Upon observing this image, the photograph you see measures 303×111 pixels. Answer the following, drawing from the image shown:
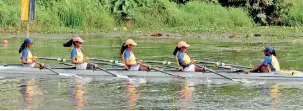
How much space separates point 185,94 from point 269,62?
119 inches

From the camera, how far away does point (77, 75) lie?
20.1m

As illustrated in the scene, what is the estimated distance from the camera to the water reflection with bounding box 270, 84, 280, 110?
1532cm

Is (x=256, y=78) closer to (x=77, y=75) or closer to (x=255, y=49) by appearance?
(x=77, y=75)

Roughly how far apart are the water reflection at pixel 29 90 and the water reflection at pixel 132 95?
2.12 meters

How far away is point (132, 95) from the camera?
55.1 feet

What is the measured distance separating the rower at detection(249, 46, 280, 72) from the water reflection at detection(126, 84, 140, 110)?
3.34m

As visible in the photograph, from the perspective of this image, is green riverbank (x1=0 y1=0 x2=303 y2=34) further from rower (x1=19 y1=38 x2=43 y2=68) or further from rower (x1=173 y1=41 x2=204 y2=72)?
rower (x1=173 y1=41 x2=204 y2=72)

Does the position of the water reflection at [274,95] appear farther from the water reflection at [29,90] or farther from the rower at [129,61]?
the water reflection at [29,90]

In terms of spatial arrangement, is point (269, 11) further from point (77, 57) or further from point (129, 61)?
point (77, 57)

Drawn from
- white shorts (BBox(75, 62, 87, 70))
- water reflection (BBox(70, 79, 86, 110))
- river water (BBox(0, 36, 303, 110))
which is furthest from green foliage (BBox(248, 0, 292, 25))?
water reflection (BBox(70, 79, 86, 110))

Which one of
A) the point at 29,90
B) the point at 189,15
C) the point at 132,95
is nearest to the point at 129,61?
the point at 132,95

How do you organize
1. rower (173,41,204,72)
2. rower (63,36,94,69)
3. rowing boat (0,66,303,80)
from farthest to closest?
1. rower (63,36,94,69)
2. rower (173,41,204,72)
3. rowing boat (0,66,303,80)

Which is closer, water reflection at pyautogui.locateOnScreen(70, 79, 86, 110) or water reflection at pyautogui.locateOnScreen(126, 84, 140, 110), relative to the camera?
water reflection at pyautogui.locateOnScreen(126, 84, 140, 110)

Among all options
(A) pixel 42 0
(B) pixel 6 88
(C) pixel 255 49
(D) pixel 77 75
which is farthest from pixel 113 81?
(A) pixel 42 0
